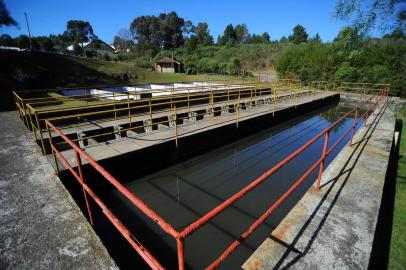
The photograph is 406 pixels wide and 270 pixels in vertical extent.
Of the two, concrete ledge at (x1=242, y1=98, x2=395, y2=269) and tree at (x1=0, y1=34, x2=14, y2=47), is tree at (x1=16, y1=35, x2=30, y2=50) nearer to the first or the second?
tree at (x1=0, y1=34, x2=14, y2=47)

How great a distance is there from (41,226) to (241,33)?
114 metres

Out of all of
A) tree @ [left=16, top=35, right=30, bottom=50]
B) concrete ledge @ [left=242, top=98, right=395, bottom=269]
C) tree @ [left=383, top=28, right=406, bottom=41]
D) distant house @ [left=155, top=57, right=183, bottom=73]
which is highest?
tree @ [left=16, top=35, right=30, bottom=50]

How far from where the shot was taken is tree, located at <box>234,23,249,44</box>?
104188mm

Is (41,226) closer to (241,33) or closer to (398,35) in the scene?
(398,35)

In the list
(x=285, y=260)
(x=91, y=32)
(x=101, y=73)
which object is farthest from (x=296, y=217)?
(x=91, y=32)

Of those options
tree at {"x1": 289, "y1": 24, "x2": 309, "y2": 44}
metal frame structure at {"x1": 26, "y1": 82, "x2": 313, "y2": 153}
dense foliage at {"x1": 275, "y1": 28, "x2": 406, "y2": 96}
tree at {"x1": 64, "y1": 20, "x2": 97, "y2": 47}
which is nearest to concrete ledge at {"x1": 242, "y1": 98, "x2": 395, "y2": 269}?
metal frame structure at {"x1": 26, "y1": 82, "x2": 313, "y2": 153}

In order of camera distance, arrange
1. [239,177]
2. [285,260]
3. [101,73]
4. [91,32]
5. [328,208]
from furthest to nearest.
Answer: [91,32] < [101,73] < [239,177] < [328,208] < [285,260]

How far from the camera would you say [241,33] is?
347 ft

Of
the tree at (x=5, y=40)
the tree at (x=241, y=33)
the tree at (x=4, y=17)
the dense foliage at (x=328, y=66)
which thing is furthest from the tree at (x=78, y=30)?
the dense foliage at (x=328, y=66)

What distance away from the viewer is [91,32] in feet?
389

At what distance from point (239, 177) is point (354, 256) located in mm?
4012

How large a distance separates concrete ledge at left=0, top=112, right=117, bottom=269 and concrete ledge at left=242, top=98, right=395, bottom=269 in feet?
6.23

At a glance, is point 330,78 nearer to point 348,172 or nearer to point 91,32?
point 348,172

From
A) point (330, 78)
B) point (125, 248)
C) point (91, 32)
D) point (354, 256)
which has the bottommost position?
point (125, 248)
